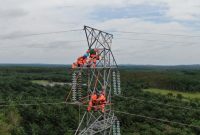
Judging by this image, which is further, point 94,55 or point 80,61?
point 94,55

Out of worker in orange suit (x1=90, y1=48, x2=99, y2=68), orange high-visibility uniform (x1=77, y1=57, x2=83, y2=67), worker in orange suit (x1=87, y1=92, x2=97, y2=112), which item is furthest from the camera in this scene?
worker in orange suit (x1=90, y1=48, x2=99, y2=68)

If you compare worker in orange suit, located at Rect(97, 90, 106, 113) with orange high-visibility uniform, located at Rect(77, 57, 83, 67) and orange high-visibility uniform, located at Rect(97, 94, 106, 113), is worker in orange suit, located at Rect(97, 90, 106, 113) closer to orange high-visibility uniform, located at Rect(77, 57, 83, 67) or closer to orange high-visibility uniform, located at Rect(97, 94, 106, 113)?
orange high-visibility uniform, located at Rect(97, 94, 106, 113)

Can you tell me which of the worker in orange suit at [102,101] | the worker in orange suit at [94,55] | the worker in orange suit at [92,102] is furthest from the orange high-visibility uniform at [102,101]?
the worker in orange suit at [94,55]

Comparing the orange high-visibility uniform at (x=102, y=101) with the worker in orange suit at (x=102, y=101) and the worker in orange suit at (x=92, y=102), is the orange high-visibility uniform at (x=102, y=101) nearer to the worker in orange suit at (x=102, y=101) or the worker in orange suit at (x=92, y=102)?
the worker in orange suit at (x=102, y=101)

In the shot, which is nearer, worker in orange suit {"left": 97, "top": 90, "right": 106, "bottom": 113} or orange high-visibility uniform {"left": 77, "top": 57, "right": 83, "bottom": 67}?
worker in orange suit {"left": 97, "top": 90, "right": 106, "bottom": 113}

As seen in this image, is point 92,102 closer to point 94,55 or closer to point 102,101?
point 102,101

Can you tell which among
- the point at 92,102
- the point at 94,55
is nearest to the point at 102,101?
the point at 92,102

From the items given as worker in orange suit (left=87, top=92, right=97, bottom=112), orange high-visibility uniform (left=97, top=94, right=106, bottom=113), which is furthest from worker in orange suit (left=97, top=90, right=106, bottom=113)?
worker in orange suit (left=87, top=92, right=97, bottom=112)

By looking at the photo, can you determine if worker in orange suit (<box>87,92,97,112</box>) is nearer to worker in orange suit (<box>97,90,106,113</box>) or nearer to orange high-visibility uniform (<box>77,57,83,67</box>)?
worker in orange suit (<box>97,90,106,113</box>)

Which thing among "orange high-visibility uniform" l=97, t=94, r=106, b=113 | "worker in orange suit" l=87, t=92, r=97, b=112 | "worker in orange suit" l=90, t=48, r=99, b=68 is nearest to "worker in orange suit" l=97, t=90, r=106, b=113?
"orange high-visibility uniform" l=97, t=94, r=106, b=113

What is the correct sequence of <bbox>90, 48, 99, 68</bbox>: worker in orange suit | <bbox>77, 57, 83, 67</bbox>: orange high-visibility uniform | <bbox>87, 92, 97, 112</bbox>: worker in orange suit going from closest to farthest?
1. <bbox>87, 92, 97, 112</bbox>: worker in orange suit
2. <bbox>77, 57, 83, 67</bbox>: orange high-visibility uniform
3. <bbox>90, 48, 99, 68</bbox>: worker in orange suit

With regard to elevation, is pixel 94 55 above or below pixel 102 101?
above

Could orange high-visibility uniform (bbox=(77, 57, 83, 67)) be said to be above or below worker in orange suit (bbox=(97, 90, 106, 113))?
above
